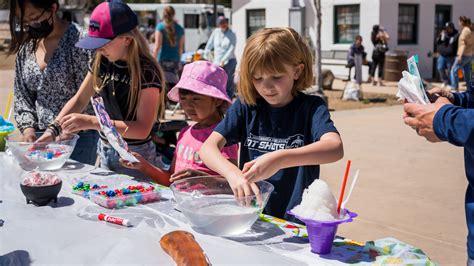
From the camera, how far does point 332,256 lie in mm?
1707

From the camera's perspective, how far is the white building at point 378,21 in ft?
56.9

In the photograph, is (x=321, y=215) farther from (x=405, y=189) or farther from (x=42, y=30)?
(x=405, y=189)

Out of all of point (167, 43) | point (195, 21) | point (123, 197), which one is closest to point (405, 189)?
point (123, 197)

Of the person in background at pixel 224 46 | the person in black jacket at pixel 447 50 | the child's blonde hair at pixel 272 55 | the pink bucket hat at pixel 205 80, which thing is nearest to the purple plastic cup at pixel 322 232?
the child's blonde hair at pixel 272 55

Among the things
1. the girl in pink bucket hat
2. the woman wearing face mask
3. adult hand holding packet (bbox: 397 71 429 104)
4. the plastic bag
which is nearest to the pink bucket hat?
the girl in pink bucket hat

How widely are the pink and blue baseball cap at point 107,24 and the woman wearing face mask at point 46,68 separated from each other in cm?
50

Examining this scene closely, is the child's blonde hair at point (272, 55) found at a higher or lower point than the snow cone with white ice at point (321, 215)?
higher

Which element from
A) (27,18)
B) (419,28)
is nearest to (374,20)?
(419,28)

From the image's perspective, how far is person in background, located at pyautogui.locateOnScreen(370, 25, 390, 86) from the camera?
53.3 feet

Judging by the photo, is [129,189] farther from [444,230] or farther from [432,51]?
[432,51]

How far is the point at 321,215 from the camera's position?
64.8 inches

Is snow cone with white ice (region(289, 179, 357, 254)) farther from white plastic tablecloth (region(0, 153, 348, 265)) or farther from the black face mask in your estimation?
the black face mask

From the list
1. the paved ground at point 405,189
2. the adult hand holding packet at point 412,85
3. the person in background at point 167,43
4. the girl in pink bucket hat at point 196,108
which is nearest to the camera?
the adult hand holding packet at point 412,85

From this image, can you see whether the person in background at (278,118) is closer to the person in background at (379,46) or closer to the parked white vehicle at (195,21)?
the person in background at (379,46)
